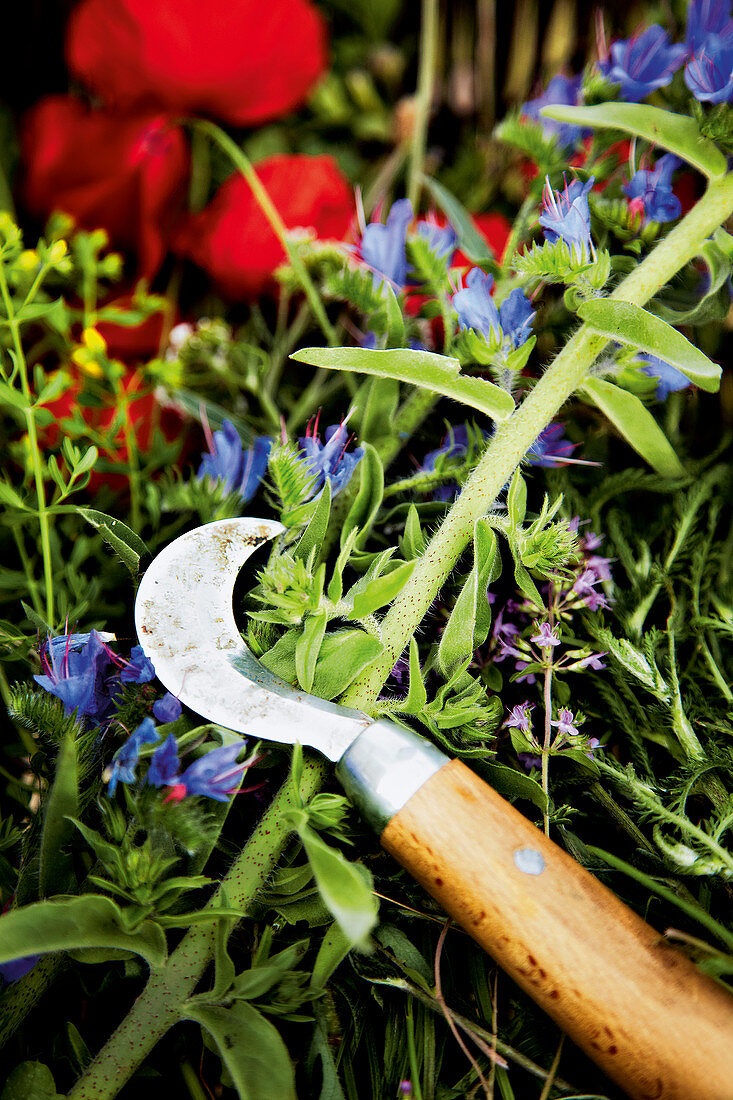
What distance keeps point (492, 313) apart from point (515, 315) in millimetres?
15

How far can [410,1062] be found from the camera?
0.42m

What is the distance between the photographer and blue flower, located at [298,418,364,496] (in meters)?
0.45

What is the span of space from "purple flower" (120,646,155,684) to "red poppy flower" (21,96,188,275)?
0.44m

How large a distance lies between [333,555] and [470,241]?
0.27 metres

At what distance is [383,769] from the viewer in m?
0.37

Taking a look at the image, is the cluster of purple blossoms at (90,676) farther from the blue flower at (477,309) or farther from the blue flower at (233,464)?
the blue flower at (477,309)

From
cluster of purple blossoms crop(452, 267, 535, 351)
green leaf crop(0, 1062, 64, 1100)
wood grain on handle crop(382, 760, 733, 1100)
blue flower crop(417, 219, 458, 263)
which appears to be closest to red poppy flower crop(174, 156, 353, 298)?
blue flower crop(417, 219, 458, 263)

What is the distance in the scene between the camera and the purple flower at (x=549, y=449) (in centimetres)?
48

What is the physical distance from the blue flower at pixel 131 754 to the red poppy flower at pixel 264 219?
47 cm

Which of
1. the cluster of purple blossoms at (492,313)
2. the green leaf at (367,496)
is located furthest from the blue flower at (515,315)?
the green leaf at (367,496)

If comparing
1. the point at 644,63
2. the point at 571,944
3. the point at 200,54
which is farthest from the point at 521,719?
the point at 200,54

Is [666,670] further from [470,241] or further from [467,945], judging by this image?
[470,241]

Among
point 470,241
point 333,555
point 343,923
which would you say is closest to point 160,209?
point 470,241

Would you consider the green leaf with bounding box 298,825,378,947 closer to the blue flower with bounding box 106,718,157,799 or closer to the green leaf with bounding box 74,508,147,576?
the blue flower with bounding box 106,718,157,799
